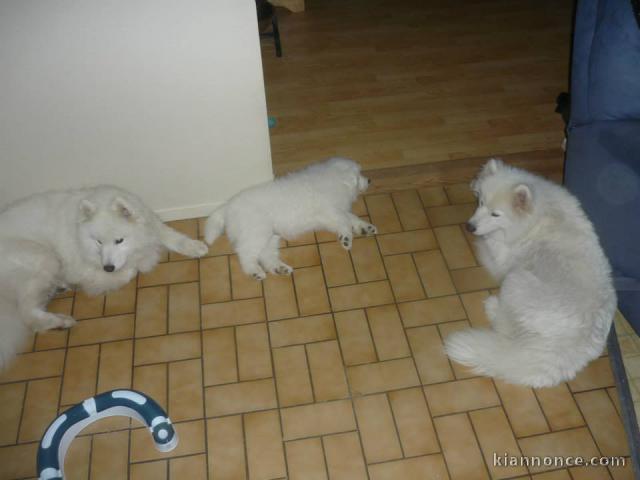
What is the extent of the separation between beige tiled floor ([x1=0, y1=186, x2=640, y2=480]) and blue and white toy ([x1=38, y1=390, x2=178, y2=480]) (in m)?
0.07

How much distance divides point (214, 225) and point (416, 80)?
2663mm

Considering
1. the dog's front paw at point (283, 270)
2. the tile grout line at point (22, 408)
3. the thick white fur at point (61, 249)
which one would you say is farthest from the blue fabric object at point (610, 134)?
the tile grout line at point (22, 408)

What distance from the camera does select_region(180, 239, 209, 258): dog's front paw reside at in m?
3.38

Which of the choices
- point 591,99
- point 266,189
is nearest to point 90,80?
point 266,189

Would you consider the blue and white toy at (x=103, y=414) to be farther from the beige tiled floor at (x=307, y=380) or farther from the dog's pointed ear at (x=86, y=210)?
the dog's pointed ear at (x=86, y=210)

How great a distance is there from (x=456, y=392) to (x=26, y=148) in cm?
278

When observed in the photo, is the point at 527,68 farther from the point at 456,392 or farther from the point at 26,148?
the point at 26,148

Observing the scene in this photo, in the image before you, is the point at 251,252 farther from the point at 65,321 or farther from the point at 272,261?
the point at 65,321

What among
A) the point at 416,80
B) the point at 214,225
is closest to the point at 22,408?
the point at 214,225

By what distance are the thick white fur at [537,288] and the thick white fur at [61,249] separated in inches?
73.5

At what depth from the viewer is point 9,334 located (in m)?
2.80

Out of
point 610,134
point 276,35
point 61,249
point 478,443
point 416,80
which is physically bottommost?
point 478,443

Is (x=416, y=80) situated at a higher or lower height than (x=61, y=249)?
lower

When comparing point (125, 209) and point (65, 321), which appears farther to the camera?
point (65, 321)
